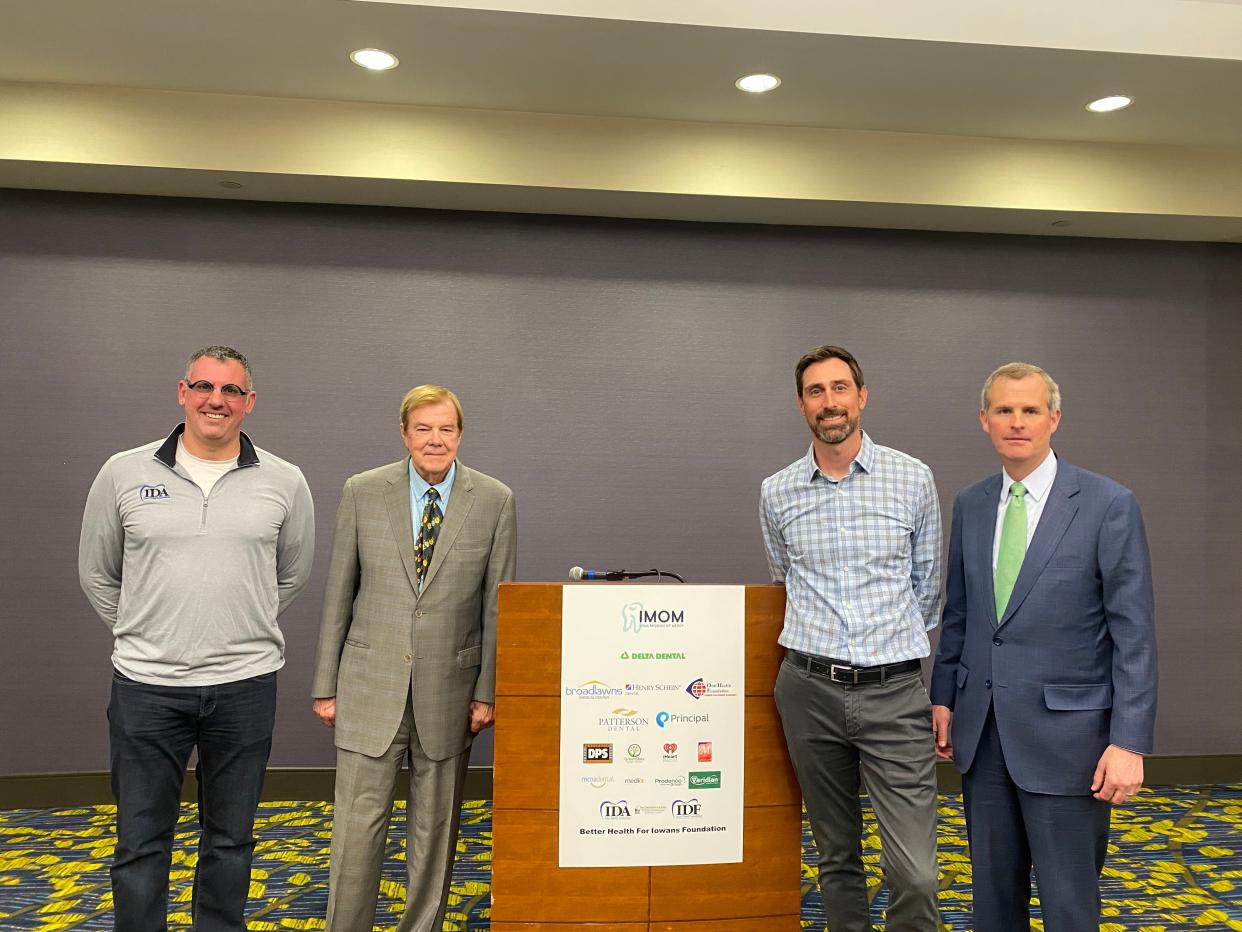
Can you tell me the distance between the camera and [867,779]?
9.52ft

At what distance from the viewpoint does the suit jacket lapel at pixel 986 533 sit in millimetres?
2596

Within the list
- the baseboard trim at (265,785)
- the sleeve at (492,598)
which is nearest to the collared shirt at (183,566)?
the sleeve at (492,598)

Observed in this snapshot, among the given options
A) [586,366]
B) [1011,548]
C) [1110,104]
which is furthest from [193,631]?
[1110,104]

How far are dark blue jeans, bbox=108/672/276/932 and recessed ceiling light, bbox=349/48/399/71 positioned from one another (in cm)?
269

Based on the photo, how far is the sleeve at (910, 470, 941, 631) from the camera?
297 cm

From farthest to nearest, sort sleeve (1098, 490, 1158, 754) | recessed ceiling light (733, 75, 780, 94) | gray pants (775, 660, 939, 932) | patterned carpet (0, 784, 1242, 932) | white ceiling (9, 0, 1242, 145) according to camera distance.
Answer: recessed ceiling light (733, 75, 780, 94), white ceiling (9, 0, 1242, 145), patterned carpet (0, 784, 1242, 932), gray pants (775, 660, 939, 932), sleeve (1098, 490, 1158, 754)

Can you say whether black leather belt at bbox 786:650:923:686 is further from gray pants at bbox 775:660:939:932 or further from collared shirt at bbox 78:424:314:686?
collared shirt at bbox 78:424:314:686

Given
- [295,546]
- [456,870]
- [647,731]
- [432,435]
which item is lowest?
[456,870]

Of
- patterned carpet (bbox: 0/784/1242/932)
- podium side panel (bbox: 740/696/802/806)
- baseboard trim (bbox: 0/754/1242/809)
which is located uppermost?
podium side panel (bbox: 740/696/802/806)

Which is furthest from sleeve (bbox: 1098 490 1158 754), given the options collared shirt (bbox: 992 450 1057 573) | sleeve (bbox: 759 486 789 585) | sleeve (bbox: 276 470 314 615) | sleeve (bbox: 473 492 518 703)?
sleeve (bbox: 276 470 314 615)

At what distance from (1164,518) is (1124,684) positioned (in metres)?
3.64

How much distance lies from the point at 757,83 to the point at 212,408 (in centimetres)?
288

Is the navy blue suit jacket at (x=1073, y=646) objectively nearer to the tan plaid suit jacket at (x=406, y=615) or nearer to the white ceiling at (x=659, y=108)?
the tan plaid suit jacket at (x=406, y=615)

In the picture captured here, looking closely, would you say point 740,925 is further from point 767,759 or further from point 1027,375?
point 1027,375
